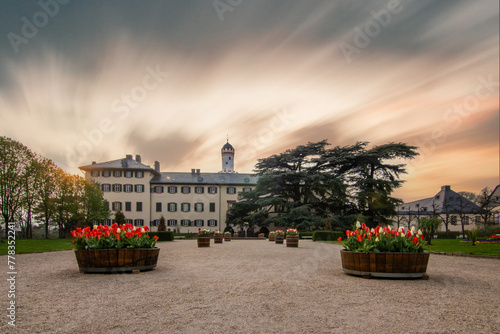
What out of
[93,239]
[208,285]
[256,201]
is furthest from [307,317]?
[256,201]

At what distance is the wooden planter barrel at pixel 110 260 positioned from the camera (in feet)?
31.0

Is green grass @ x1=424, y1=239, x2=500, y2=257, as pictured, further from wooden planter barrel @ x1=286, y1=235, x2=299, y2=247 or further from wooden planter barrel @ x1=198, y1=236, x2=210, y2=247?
wooden planter barrel @ x1=198, y1=236, x2=210, y2=247

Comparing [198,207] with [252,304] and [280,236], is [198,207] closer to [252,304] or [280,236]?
[280,236]

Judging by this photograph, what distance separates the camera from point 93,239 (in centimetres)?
952

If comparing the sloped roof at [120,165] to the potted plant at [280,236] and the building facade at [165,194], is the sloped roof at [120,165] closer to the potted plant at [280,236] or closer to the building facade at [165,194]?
the building facade at [165,194]

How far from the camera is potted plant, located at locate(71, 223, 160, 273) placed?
945 centimetres

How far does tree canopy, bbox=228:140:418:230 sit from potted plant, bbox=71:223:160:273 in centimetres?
3630

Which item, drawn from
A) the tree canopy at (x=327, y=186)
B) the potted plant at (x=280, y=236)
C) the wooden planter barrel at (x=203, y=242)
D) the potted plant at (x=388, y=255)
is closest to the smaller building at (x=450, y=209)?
the tree canopy at (x=327, y=186)

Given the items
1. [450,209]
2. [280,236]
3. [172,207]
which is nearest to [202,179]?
[172,207]

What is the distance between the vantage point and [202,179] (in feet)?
219

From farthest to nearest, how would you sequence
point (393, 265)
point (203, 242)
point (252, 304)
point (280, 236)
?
point (280, 236), point (203, 242), point (393, 265), point (252, 304)

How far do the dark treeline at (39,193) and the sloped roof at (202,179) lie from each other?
16.3m

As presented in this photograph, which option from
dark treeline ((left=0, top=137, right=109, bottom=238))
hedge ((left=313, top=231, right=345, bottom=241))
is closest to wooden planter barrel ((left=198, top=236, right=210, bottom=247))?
hedge ((left=313, top=231, right=345, bottom=241))

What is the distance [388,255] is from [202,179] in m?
59.1
